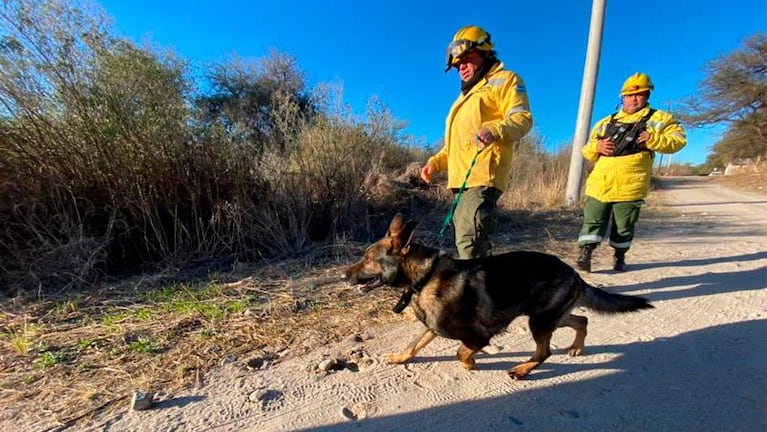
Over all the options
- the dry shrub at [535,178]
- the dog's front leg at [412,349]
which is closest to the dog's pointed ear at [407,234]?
the dog's front leg at [412,349]

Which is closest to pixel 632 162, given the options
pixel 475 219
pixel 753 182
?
pixel 475 219

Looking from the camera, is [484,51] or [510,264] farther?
[484,51]

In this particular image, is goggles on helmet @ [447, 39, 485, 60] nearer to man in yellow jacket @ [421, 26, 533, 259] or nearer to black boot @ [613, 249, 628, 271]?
man in yellow jacket @ [421, 26, 533, 259]

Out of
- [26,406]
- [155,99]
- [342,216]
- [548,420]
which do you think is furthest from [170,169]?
[548,420]

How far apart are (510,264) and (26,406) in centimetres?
276

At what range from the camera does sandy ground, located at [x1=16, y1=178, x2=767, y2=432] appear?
5.60 ft

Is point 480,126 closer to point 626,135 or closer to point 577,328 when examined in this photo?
point 577,328

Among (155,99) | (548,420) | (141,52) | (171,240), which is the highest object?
(141,52)

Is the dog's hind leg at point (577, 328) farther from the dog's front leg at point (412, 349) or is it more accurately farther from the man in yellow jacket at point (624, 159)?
the man in yellow jacket at point (624, 159)

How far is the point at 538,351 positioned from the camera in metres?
2.13

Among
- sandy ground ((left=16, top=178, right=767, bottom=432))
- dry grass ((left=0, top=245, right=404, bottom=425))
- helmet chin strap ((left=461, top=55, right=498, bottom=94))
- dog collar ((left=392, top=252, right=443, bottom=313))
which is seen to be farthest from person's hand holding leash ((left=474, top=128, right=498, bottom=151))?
dry grass ((left=0, top=245, right=404, bottom=425))

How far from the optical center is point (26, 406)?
1.75 meters

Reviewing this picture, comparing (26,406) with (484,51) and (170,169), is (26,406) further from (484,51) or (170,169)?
(484,51)

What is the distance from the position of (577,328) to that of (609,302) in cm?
27
